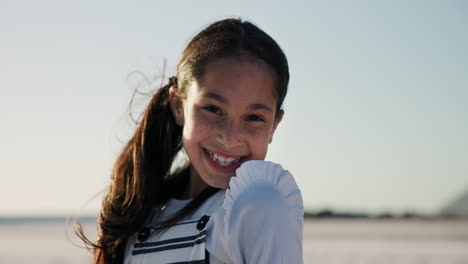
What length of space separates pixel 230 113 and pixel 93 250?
858mm

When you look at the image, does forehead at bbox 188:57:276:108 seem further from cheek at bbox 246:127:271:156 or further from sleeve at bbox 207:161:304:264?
sleeve at bbox 207:161:304:264

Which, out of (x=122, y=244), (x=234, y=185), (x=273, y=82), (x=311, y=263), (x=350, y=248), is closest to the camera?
(x=234, y=185)

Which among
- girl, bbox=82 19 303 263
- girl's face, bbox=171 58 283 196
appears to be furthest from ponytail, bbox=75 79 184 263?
girl's face, bbox=171 58 283 196

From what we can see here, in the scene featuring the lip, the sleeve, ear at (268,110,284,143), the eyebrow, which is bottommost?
the sleeve

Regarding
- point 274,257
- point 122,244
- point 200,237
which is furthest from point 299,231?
point 122,244

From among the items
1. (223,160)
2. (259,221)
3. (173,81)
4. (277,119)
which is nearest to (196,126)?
(223,160)

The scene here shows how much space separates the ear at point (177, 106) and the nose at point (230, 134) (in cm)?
41

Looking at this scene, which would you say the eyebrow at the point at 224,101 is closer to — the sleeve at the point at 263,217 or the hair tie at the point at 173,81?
the sleeve at the point at 263,217

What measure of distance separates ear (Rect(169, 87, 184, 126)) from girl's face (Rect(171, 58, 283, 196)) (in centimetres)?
27

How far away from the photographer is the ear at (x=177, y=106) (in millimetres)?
2246

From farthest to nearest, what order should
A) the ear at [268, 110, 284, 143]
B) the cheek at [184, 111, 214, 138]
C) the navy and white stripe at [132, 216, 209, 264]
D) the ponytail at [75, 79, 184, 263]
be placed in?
the ponytail at [75, 79, 184, 263] < the ear at [268, 110, 284, 143] < the cheek at [184, 111, 214, 138] < the navy and white stripe at [132, 216, 209, 264]

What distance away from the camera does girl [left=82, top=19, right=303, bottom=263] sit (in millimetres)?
1495

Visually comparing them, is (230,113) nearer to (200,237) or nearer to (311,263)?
(200,237)

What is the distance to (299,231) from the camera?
1500mm
